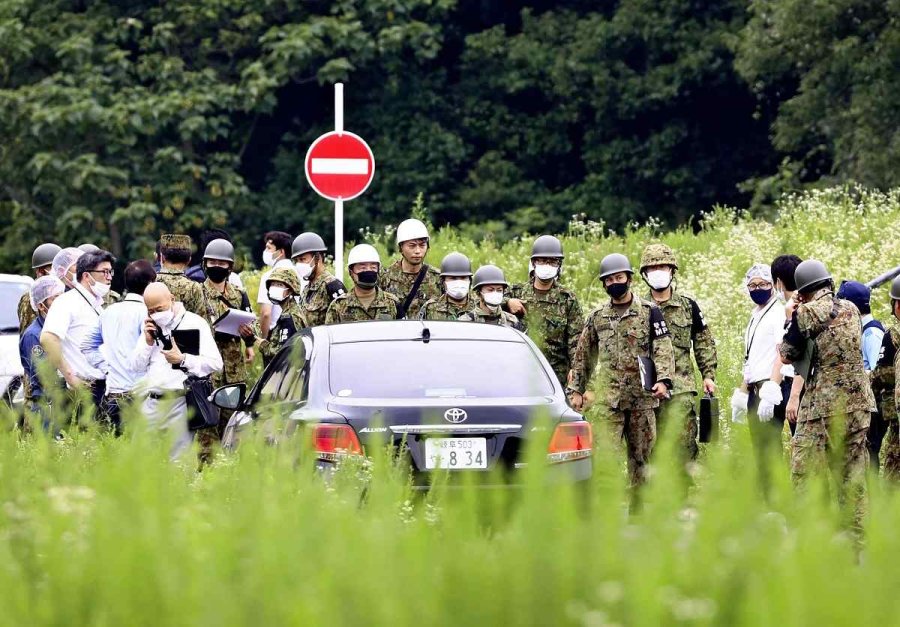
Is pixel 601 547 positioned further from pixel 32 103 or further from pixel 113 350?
pixel 32 103

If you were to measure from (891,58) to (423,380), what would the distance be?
73.1 ft

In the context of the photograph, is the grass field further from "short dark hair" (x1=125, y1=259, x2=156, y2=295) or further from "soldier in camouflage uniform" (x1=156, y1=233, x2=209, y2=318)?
"soldier in camouflage uniform" (x1=156, y1=233, x2=209, y2=318)

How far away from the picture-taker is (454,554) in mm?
3508

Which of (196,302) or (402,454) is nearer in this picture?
(402,454)

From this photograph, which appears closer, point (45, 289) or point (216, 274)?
point (45, 289)

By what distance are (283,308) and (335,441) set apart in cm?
502

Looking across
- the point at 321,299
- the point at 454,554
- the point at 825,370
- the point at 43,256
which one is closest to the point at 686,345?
the point at 825,370

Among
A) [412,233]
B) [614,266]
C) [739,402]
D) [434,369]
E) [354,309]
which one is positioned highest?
[412,233]

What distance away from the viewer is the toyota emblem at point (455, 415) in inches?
325

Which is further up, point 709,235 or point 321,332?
point 709,235

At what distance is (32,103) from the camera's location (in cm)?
3347

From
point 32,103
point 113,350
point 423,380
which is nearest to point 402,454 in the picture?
point 423,380

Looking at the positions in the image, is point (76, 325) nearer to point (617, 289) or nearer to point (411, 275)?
point (411, 275)

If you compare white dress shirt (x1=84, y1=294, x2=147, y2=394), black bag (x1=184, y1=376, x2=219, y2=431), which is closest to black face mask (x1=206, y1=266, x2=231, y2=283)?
white dress shirt (x1=84, y1=294, x2=147, y2=394)
